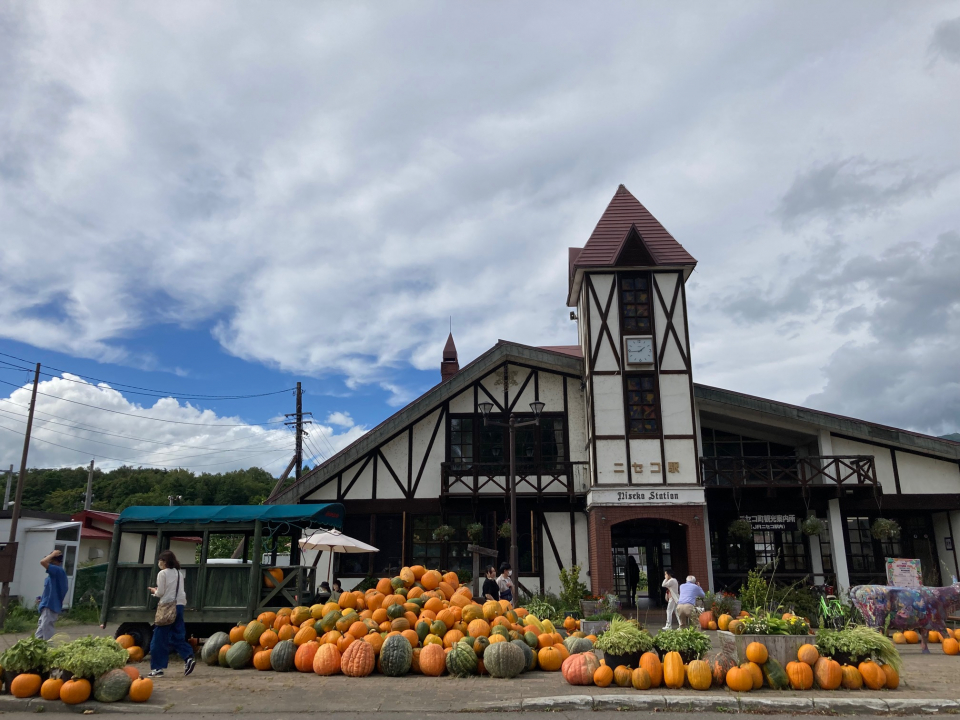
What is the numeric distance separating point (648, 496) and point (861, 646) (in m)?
10.3

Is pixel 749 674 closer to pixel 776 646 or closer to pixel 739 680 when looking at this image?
pixel 739 680

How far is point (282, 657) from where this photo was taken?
1028 centimetres

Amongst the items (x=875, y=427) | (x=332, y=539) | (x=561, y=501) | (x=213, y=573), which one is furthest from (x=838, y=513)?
(x=213, y=573)

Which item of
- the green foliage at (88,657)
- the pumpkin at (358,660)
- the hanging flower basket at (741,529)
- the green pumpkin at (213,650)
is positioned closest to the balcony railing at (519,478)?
the hanging flower basket at (741,529)

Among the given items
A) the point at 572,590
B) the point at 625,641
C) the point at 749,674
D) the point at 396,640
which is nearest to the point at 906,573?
the point at 572,590

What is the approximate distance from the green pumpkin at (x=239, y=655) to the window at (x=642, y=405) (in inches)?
473

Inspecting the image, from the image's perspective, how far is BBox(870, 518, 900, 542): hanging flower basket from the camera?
65.8ft

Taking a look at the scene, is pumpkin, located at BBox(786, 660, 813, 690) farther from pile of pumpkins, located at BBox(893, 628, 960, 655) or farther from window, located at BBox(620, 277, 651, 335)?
window, located at BBox(620, 277, 651, 335)

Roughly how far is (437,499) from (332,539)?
17.1 ft

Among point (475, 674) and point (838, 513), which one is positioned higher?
point (838, 513)

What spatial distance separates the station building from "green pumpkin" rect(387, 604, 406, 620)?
29.5 ft

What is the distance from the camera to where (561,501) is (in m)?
20.8

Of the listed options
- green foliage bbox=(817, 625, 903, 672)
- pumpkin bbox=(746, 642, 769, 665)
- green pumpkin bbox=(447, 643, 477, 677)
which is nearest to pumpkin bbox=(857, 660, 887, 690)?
green foliage bbox=(817, 625, 903, 672)

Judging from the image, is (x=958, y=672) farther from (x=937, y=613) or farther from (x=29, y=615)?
(x=29, y=615)
